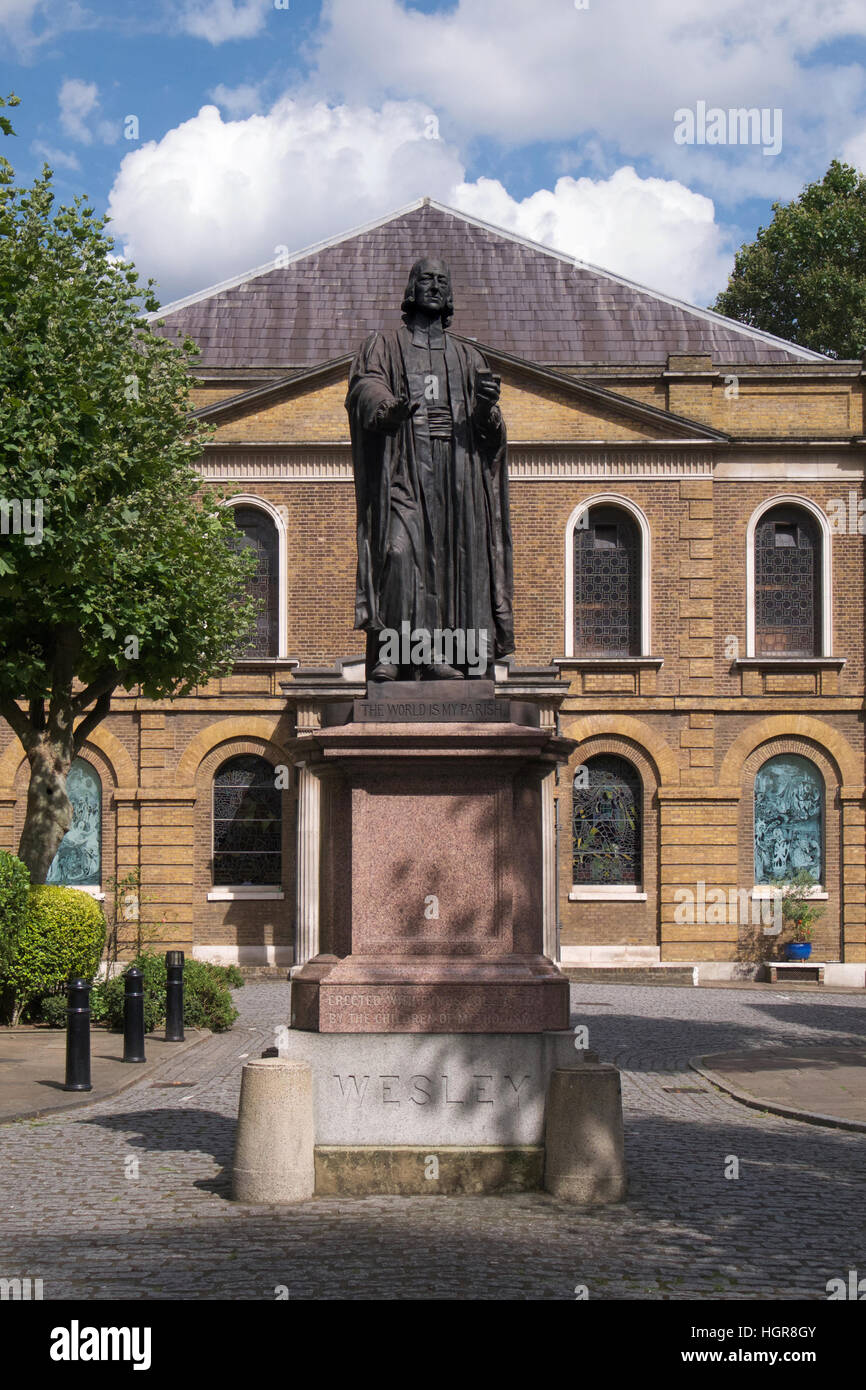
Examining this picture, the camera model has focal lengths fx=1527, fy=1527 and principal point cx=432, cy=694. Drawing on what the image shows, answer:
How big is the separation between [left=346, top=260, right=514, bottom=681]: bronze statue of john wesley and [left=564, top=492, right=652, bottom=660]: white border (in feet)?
62.4

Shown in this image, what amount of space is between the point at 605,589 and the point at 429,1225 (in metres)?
21.8

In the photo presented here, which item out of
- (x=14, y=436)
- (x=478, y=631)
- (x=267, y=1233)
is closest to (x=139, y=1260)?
(x=267, y=1233)

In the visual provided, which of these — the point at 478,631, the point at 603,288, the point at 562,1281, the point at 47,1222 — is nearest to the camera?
the point at 562,1281

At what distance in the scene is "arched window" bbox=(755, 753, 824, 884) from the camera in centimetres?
2772

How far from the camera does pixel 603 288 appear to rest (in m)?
31.3

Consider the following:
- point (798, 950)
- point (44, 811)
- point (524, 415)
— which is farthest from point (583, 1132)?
point (524, 415)

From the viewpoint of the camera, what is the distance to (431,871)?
7914 mm

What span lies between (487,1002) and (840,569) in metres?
22.0

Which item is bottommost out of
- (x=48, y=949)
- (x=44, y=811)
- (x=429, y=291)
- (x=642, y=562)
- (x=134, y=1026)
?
(x=134, y=1026)

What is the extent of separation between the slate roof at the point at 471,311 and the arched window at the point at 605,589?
3534 mm

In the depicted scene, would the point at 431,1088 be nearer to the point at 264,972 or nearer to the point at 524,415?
the point at 264,972

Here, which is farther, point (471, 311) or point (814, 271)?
point (814, 271)

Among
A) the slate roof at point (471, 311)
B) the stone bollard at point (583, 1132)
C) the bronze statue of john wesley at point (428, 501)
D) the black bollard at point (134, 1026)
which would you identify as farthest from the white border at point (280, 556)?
the stone bollard at point (583, 1132)
